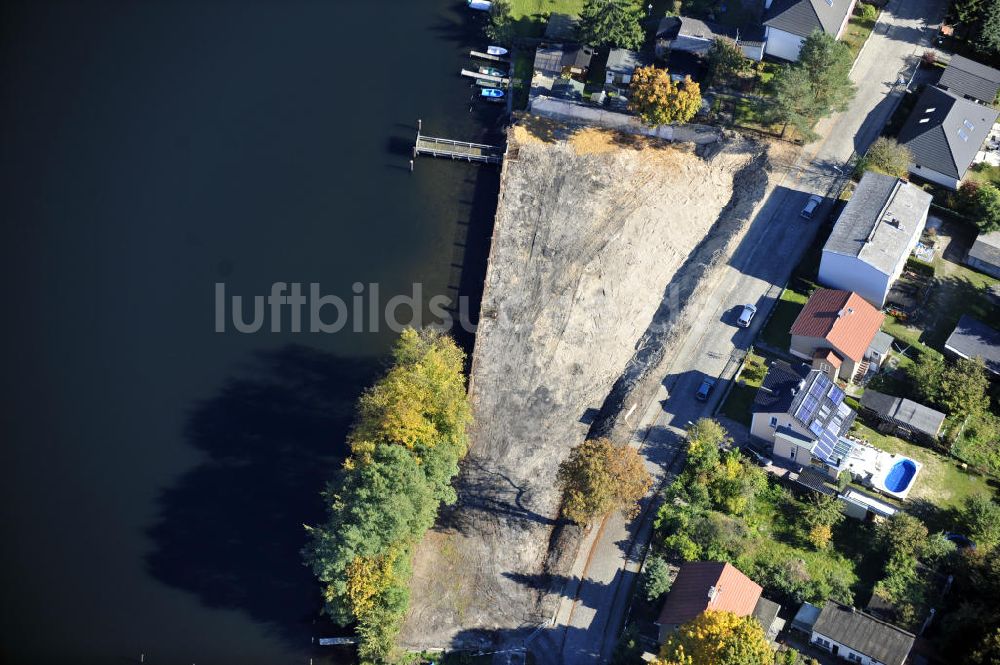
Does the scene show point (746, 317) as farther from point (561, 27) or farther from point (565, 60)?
point (561, 27)

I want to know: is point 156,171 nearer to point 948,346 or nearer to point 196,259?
point 196,259

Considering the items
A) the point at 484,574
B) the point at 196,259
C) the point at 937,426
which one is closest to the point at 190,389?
the point at 196,259

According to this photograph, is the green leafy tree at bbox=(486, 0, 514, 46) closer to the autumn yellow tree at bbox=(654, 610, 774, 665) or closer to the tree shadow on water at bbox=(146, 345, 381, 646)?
the tree shadow on water at bbox=(146, 345, 381, 646)

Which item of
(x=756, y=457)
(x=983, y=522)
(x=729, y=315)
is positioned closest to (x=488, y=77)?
(x=729, y=315)

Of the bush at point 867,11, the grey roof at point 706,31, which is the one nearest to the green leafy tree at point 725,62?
the grey roof at point 706,31

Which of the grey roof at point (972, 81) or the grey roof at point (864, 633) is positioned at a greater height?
the grey roof at point (972, 81)

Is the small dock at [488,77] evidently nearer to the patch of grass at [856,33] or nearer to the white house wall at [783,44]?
the white house wall at [783,44]
